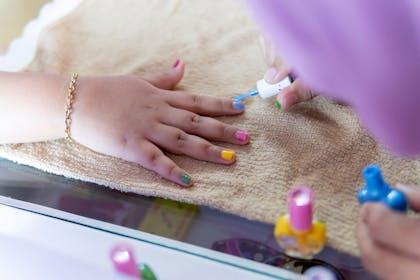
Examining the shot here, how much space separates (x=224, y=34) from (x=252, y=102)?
179 mm

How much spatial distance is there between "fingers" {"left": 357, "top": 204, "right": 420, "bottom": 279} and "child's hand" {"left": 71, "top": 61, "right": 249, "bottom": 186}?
20 centimetres

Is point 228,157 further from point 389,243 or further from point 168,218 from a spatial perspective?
point 389,243

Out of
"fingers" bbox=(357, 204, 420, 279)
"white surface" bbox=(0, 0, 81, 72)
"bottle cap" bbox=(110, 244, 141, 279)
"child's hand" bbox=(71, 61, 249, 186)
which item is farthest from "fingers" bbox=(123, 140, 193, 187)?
"white surface" bbox=(0, 0, 81, 72)

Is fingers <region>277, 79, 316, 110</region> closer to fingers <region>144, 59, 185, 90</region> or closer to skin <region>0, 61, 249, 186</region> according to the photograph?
skin <region>0, 61, 249, 186</region>

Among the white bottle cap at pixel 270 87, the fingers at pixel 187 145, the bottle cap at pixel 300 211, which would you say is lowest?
the fingers at pixel 187 145

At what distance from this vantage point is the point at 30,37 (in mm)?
909

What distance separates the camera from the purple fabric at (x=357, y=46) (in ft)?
1.10

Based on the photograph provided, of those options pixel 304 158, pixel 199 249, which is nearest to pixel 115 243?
pixel 199 249

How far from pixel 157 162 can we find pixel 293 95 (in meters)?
0.19

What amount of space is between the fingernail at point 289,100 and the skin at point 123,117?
0.20 feet

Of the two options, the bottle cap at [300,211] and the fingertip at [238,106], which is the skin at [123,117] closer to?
the fingertip at [238,106]

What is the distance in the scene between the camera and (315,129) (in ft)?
2.08

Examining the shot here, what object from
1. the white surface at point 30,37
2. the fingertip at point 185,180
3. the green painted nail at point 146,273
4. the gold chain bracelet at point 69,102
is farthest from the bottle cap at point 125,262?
the white surface at point 30,37

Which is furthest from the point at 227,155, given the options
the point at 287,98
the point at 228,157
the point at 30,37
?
the point at 30,37
